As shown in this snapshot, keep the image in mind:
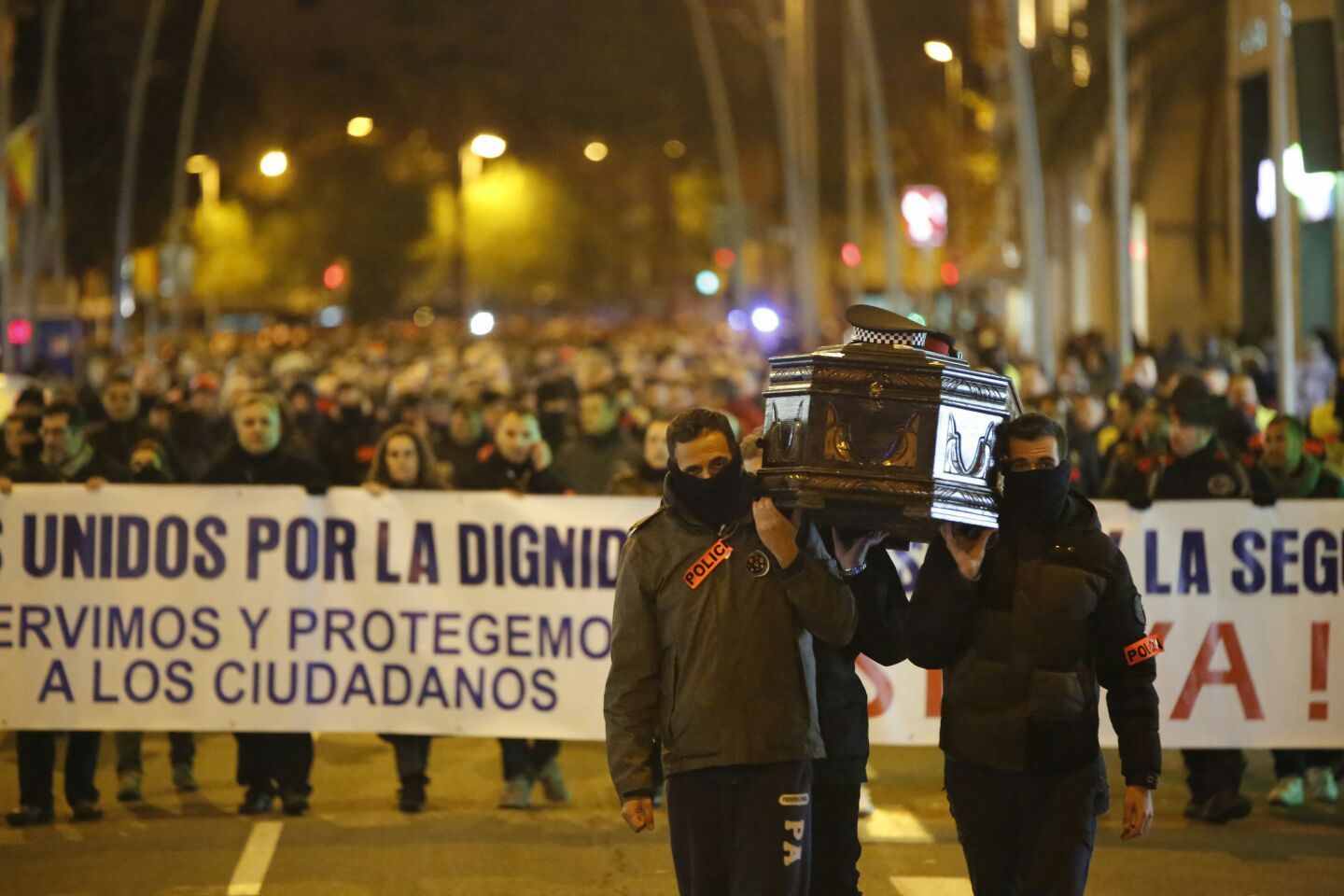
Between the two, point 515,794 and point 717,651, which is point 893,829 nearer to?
point 515,794

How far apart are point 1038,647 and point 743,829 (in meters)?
0.91

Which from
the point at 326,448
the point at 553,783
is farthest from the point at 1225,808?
the point at 326,448

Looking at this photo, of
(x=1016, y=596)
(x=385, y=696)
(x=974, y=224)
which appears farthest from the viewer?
(x=974, y=224)

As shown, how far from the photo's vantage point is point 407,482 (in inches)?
418

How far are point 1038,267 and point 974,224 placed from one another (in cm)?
4187

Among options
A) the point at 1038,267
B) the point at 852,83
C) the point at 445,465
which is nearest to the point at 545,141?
the point at 852,83

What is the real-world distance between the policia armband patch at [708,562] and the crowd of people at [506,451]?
1203 mm

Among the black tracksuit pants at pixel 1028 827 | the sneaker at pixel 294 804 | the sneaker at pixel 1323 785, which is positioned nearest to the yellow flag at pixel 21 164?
the sneaker at pixel 294 804

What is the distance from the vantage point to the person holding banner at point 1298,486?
10.3 metres

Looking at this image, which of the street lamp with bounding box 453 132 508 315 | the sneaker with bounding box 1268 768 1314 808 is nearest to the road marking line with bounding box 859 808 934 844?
the sneaker with bounding box 1268 768 1314 808

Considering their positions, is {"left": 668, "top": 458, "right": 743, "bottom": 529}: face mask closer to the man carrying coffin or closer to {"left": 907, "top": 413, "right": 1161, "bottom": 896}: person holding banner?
the man carrying coffin

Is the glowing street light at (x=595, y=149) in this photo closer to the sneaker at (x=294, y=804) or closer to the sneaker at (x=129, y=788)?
the sneaker at (x=129, y=788)

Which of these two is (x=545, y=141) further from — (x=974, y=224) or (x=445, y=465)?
(x=445, y=465)

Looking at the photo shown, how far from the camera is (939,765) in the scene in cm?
1140
